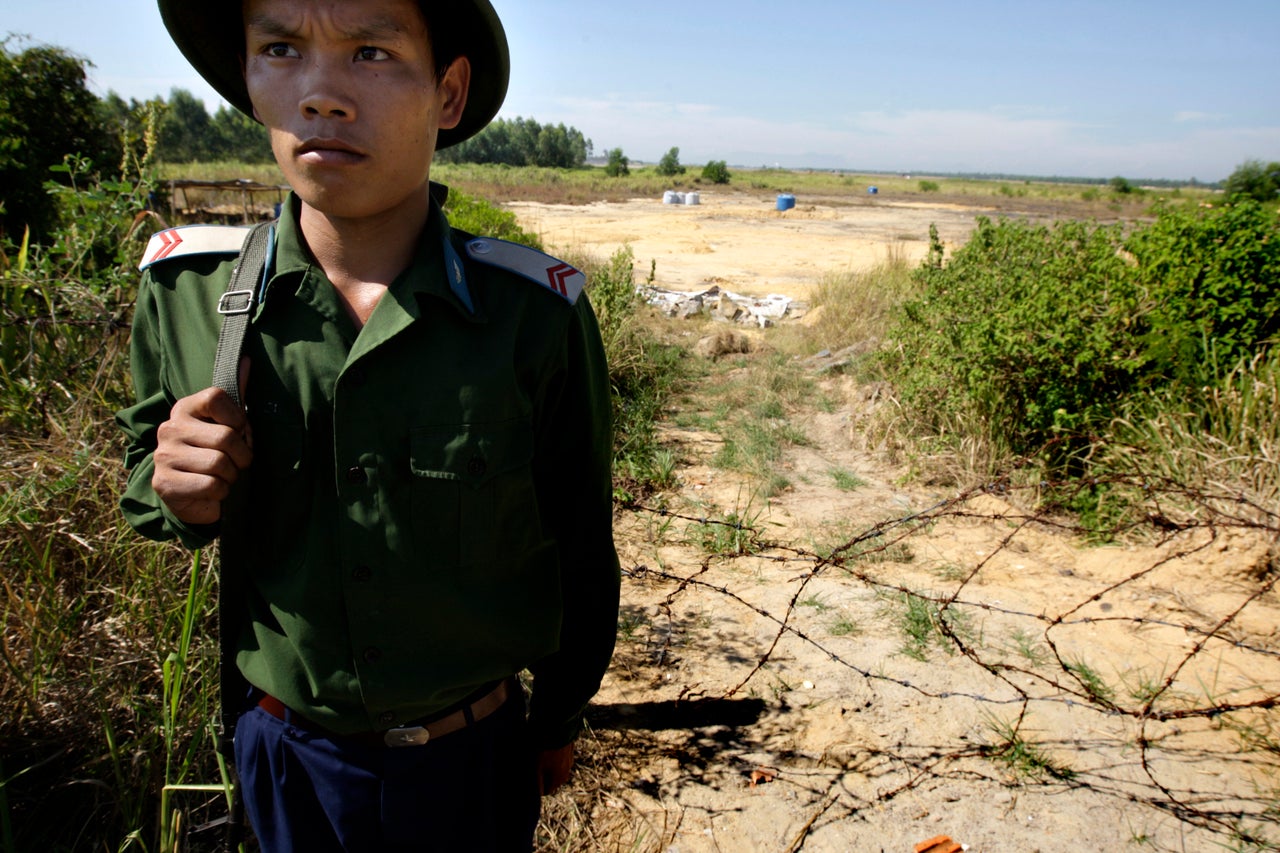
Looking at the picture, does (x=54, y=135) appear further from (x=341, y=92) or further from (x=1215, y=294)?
(x=1215, y=294)

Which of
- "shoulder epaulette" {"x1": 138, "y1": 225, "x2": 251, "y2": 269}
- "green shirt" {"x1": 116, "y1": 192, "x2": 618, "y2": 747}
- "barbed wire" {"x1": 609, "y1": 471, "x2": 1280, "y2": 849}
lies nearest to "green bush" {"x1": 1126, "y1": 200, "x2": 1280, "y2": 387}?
"barbed wire" {"x1": 609, "y1": 471, "x2": 1280, "y2": 849}

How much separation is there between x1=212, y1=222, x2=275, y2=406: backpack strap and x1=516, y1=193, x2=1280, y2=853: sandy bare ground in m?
1.60

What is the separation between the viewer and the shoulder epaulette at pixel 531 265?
3.81 ft

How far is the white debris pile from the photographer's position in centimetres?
989

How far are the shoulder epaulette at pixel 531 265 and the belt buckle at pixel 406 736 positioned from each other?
0.68m

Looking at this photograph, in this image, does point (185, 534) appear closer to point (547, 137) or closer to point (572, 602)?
point (572, 602)

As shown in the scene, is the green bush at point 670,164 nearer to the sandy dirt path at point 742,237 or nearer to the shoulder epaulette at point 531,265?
the sandy dirt path at point 742,237

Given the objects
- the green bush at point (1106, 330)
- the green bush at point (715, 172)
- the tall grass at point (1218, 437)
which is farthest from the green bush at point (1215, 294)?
the green bush at point (715, 172)

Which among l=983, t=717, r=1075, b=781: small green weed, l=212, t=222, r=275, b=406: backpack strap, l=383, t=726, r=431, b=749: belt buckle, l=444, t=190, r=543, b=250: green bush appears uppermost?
l=444, t=190, r=543, b=250: green bush

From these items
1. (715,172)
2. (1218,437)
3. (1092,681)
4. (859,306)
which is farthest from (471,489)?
(715,172)

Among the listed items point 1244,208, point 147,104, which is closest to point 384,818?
point 147,104

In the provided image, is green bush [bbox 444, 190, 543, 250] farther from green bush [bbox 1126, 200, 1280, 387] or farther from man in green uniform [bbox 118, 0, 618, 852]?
man in green uniform [bbox 118, 0, 618, 852]

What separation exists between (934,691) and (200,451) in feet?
8.41

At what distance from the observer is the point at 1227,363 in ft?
14.0
